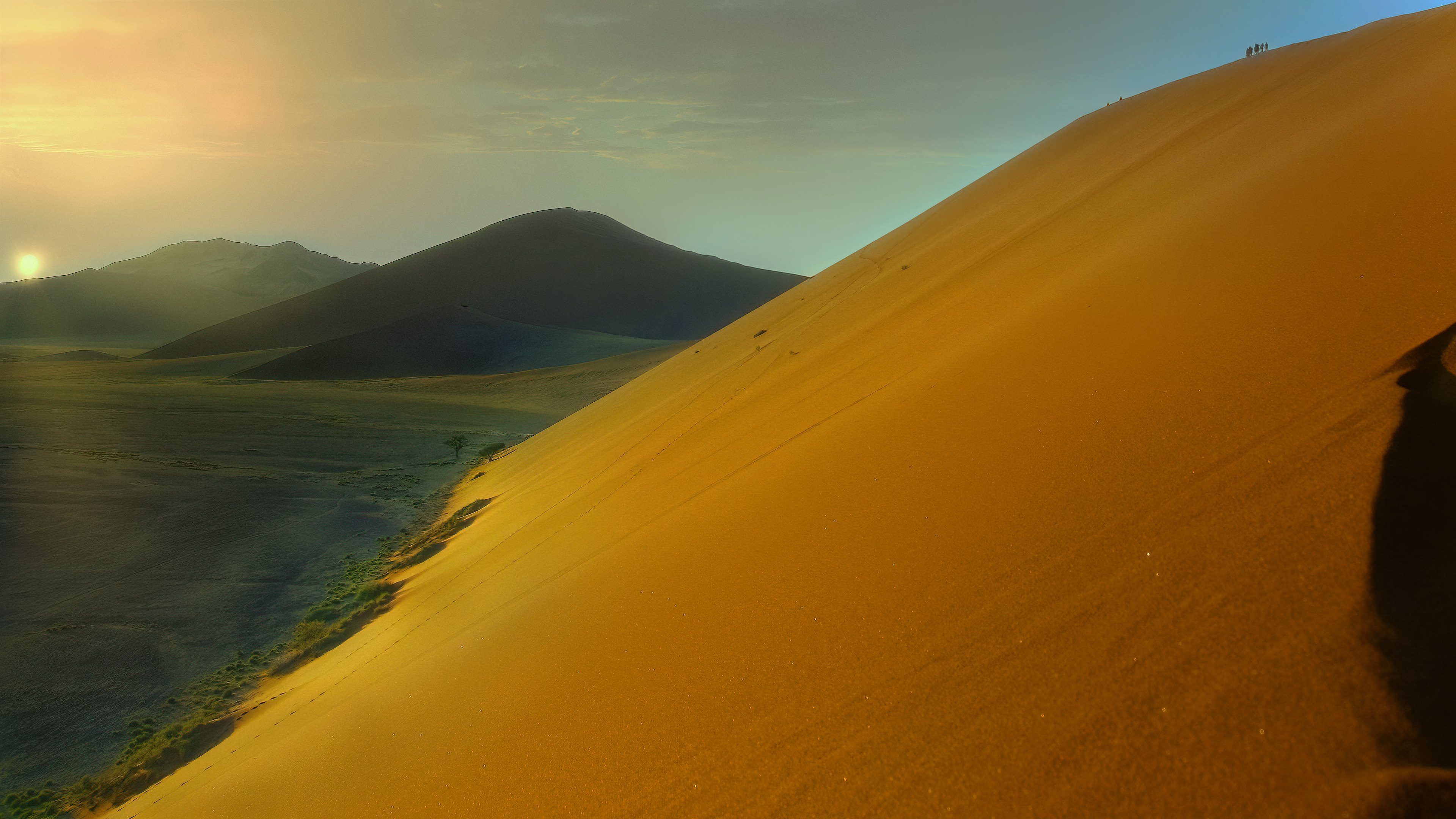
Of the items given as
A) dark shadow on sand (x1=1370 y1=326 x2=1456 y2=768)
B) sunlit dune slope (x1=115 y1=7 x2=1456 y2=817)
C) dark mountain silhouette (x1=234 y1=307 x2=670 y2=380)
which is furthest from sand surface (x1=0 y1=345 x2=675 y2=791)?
dark mountain silhouette (x1=234 y1=307 x2=670 y2=380)

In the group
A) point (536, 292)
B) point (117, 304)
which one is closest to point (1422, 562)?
point (536, 292)

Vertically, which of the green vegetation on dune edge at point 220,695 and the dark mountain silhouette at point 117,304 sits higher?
the dark mountain silhouette at point 117,304

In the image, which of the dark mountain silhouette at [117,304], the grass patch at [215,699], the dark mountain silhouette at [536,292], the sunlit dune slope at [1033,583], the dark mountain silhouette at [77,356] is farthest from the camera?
the dark mountain silhouette at [117,304]

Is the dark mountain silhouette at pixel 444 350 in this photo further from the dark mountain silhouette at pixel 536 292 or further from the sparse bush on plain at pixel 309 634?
the sparse bush on plain at pixel 309 634

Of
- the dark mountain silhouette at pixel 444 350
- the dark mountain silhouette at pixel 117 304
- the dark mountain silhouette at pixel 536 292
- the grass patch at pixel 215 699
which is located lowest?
the grass patch at pixel 215 699

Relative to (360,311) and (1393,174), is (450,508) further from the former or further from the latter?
(360,311)

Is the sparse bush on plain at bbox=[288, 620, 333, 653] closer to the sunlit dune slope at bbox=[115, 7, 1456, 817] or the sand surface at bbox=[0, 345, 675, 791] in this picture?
the sand surface at bbox=[0, 345, 675, 791]

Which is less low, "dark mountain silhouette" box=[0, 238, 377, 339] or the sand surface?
"dark mountain silhouette" box=[0, 238, 377, 339]

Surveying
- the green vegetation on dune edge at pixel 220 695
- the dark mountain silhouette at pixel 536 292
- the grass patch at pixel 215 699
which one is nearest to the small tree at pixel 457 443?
the green vegetation on dune edge at pixel 220 695
